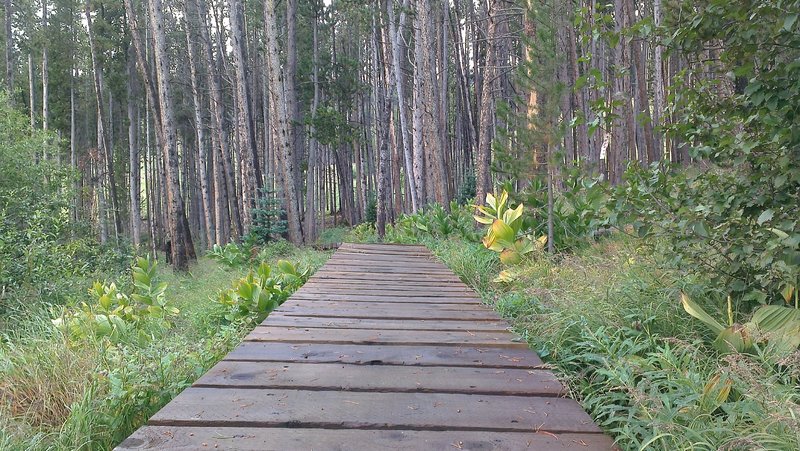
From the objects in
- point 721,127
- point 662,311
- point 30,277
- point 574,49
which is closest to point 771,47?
point 721,127

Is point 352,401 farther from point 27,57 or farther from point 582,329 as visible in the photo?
point 27,57

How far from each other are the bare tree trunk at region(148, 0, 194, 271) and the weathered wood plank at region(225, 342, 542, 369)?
36.4 feet

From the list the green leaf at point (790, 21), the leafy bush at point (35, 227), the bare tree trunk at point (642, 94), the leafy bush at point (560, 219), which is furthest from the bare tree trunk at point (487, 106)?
the green leaf at point (790, 21)

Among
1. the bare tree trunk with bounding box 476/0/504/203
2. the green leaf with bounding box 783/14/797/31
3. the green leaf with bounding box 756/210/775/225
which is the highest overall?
the bare tree trunk with bounding box 476/0/504/203

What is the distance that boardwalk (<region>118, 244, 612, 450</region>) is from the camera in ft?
5.51

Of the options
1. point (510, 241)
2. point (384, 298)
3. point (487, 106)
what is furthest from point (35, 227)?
point (487, 106)

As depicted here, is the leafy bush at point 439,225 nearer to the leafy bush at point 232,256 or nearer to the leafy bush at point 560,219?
the leafy bush at point 560,219

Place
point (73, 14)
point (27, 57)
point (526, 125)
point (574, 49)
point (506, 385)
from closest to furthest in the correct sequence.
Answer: point (506, 385) < point (526, 125) < point (574, 49) < point (73, 14) < point (27, 57)

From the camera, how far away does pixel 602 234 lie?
6508 mm

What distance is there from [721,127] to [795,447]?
202cm

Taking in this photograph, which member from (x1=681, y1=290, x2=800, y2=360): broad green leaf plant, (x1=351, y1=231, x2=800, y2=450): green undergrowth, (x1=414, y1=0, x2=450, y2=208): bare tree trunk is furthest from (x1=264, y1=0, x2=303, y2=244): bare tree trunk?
(x1=681, y1=290, x2=800, y2=360): broad green leaf plant

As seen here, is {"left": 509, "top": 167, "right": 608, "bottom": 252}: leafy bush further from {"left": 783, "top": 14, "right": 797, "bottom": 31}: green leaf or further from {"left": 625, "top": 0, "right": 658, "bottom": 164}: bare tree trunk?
{"left": 625, "top": 0, "right": 658, "bottom": 164}: bare tree trunk

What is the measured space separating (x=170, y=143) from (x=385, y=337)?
11686mm

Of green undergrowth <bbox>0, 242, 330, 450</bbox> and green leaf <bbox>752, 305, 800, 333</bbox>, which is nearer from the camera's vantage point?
green undergrowth <bbox>0, 242, 330, 450</bbox>
